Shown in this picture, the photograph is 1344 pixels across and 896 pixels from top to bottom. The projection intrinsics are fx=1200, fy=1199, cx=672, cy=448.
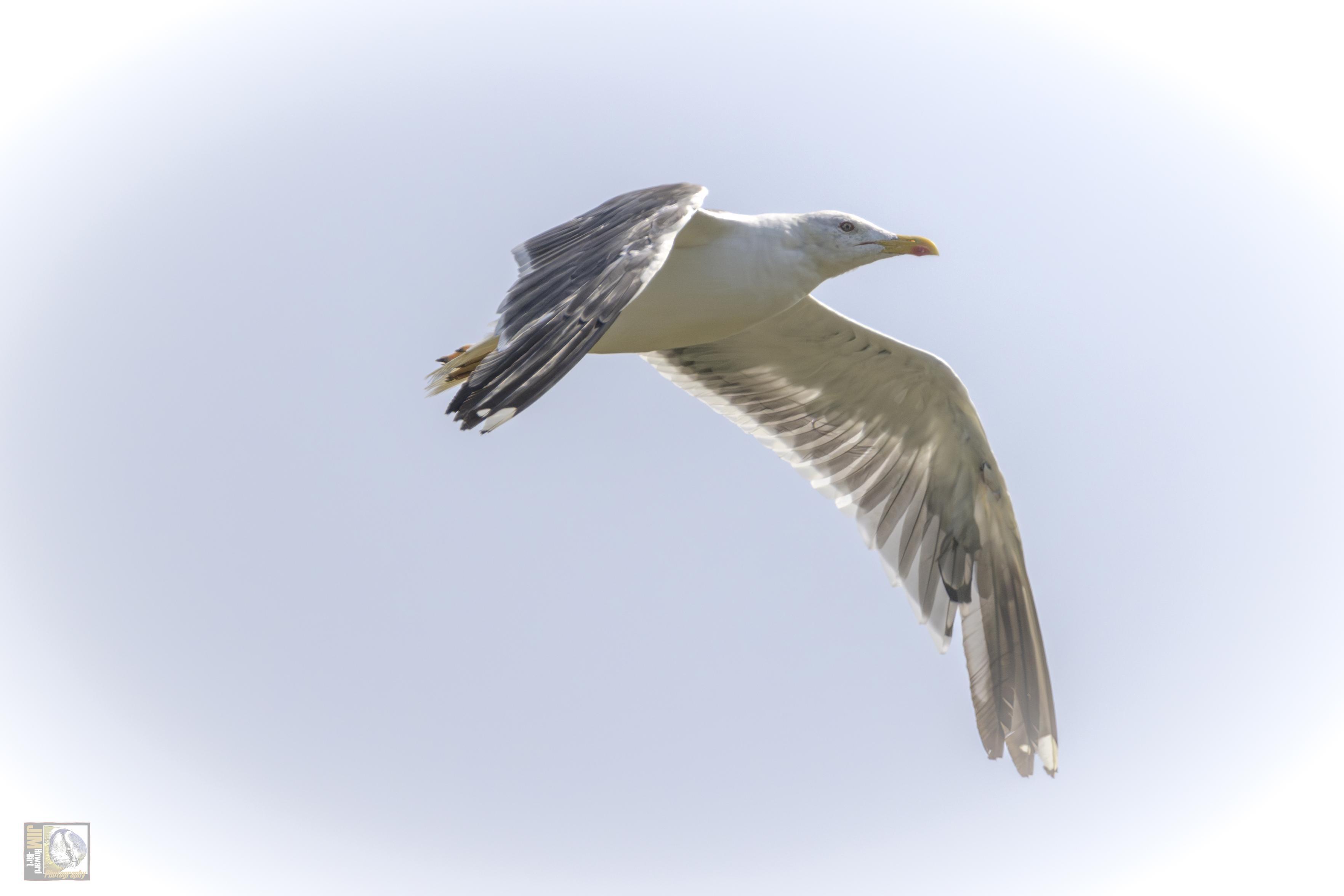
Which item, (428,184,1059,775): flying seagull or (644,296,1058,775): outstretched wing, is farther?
(644,296,1058,775): outstretched wing

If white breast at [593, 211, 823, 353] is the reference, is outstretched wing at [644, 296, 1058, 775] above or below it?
below

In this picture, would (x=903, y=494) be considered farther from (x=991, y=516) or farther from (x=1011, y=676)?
(x=1011, y=676)

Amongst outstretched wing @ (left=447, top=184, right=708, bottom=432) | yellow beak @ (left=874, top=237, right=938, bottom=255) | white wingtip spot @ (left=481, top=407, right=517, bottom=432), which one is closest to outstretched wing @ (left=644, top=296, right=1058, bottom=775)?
yellow beak @ (left=874, top=237, right=938, bottom=255)

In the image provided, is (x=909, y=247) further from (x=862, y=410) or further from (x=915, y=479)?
(x=915, y=479)

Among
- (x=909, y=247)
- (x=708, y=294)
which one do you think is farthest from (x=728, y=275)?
(x=909, y=247)

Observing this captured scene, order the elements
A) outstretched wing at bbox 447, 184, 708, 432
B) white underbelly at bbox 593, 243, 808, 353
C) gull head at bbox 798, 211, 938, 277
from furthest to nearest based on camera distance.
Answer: gull head at bbox 798, 211, 938, 277 < white underbelly at bbox 593, 243, 808, 353 < outstretched wing at bbox 447, 184, 708, 432

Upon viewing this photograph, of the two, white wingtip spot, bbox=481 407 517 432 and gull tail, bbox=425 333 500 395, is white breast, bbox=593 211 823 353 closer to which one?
gull tail, bbox=425 333 500 395

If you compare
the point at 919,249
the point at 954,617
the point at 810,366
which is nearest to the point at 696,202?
the point at 919,249
